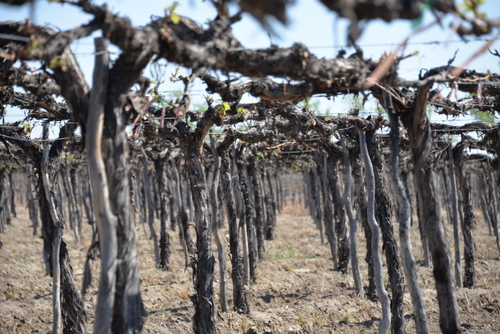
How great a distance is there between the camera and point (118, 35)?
385 centimetres

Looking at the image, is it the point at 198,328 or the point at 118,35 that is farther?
the point at 198,328

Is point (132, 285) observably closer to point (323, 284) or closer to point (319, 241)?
point (323, 284)

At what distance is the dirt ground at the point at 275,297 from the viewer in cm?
952

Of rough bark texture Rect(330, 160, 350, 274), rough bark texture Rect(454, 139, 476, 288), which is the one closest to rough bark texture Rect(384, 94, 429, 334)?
rough bark texture Rect(454, 139, 476, 288)

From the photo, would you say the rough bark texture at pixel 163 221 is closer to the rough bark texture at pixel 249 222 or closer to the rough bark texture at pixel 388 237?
the rough bark texture at pixel 249 222

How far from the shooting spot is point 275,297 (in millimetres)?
12211

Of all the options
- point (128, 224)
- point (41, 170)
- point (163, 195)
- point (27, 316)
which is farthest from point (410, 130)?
point (163, 195)

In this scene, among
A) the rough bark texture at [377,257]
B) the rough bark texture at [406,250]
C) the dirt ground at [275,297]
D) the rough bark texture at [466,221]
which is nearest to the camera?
the rough bark texture at [406,250]

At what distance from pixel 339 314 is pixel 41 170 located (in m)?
6.66

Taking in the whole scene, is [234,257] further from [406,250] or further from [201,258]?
[406,250]

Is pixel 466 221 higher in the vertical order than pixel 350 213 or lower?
lower

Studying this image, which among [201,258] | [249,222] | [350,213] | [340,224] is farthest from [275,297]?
[201,258]

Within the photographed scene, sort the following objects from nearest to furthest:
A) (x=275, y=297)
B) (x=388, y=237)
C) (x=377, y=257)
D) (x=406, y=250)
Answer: (x=406, y=250)
(x=377, y=257)
(x=388, y=237)
(x=275, y=297)

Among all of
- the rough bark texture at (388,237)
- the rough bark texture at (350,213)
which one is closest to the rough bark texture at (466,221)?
the rough bark texture at (350,213)
